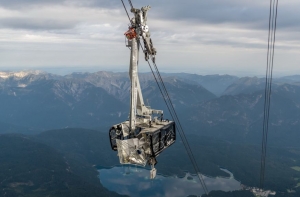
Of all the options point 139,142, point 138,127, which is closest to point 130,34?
point 138,127

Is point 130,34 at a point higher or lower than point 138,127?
higher

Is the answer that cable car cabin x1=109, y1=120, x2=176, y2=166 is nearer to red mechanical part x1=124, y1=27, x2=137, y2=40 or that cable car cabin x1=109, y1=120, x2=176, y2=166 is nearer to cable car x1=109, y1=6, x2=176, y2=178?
cable car x1=109, y1=6, x2=176, y2=178

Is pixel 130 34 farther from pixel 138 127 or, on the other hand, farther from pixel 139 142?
pixel 139 142

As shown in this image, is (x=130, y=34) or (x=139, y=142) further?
(x=139, y=142)

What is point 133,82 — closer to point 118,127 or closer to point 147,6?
point 118,127

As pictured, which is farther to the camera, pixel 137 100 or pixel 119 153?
pixel 137 100

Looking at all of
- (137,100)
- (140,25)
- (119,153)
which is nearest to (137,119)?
(137,100)

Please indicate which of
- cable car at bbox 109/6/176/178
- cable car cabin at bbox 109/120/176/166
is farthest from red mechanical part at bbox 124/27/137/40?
cable car cabin at bbox 109/120/176/166

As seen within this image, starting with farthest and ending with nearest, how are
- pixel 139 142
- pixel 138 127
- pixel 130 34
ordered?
pixel 138 127
pixel 139 142
pixel 130 34
